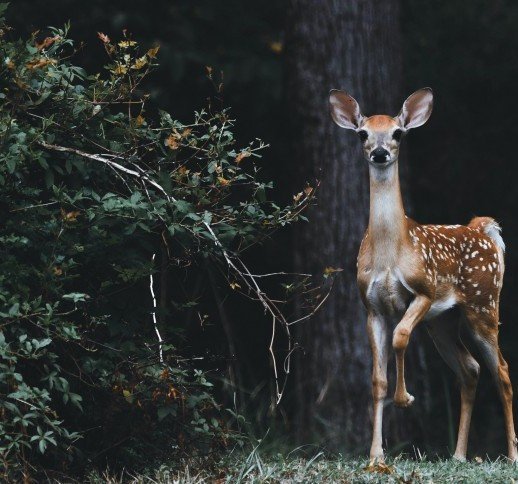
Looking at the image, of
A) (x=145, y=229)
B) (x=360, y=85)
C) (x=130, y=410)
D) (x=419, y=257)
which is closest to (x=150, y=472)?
(x=130, y=410)

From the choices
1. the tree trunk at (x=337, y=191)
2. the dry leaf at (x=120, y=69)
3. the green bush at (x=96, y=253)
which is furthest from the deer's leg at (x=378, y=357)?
the tree trunk at (x=337, y=191)

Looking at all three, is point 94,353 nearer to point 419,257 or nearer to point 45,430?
point 45,430

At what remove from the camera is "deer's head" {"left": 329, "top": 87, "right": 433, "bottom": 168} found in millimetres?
6450

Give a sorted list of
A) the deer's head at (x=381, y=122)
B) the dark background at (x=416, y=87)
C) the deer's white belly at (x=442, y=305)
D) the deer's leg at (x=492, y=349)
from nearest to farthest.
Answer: the deer's head at (x=381, y=122) → the deer's white belly at (x=442, y=305) → the deer's leg at (x=492, y=349) → the dark background at (x=416, y=87)

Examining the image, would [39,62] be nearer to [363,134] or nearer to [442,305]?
[363,134]

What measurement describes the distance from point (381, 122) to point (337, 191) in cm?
201

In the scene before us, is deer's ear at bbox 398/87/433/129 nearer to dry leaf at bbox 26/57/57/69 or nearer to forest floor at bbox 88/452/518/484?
forest floor at bbox 88/452/518/484

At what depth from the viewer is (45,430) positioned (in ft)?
19.7

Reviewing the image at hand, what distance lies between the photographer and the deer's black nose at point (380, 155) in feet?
21.0

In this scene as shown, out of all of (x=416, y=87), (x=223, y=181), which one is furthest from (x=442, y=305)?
(x=416, y=87)

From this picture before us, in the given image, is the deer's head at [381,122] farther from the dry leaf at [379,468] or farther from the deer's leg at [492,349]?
the dry leaf at [379,468]

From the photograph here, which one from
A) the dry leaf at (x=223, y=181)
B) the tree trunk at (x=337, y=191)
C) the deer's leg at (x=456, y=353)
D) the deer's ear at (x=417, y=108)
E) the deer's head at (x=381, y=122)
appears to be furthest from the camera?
the tree trunk at (x=337, y=191)

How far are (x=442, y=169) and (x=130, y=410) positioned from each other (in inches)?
299

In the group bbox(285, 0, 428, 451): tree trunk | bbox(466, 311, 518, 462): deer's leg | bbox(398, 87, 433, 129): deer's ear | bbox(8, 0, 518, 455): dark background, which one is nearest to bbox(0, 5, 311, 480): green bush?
bbox(398, 87, 433, 129): deer's ear
